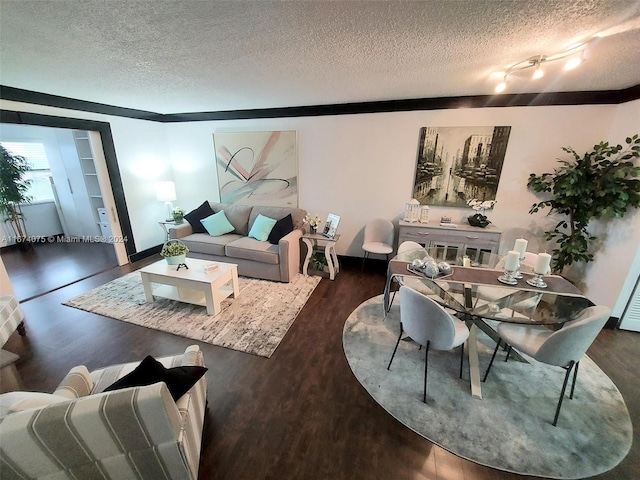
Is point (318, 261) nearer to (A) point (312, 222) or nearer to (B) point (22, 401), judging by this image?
(A) point (312, 222)

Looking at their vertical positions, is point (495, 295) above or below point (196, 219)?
below

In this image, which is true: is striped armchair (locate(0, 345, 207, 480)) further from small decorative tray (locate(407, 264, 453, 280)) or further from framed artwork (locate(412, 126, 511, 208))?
framed artwork (locate(412, 126, 511, 208))

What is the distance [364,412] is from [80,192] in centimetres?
651

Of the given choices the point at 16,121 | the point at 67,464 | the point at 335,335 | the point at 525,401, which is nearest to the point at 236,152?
the point at 16,121

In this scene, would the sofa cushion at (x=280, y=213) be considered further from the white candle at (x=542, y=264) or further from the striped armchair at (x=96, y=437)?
the striped armchair at (x=96, y=437)

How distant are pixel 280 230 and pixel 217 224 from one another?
1170 mm

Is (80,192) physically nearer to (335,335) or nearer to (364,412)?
(335,335)

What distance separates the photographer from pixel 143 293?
3262 millimetres

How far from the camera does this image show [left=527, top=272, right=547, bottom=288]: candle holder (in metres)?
2.06

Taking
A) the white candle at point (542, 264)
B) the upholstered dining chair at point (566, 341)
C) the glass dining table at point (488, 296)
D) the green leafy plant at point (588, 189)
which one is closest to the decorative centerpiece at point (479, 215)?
the green leafy plant at point (588, 189)

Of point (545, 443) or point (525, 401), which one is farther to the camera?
point (525, 401)

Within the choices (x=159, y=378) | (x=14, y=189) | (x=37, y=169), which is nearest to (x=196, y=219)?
(x=159, y=378)

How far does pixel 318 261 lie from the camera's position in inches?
153

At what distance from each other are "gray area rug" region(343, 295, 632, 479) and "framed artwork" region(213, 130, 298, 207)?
283 cm
